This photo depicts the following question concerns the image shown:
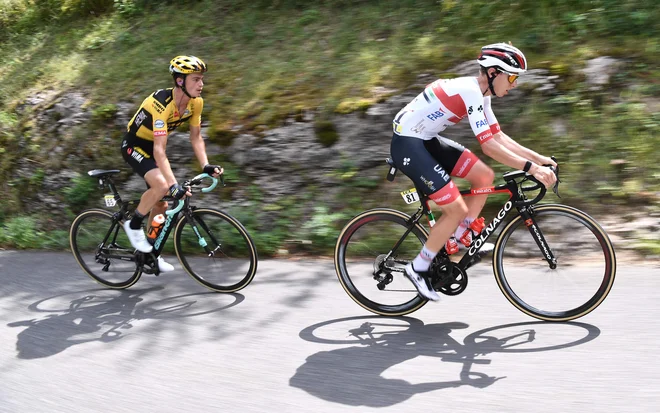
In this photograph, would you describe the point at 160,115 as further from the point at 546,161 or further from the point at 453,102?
the point at 546,161

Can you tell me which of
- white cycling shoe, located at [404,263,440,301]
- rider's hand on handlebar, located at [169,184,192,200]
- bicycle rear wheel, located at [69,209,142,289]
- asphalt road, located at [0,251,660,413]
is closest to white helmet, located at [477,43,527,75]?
white cycling shoe, located at [404,263,440,301]

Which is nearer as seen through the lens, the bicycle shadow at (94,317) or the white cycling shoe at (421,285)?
the white cycling shoe at (421,285)

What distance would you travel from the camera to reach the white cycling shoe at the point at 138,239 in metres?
5.86

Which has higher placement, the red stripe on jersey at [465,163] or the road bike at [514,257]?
the red stripe on jersey at [465,163]

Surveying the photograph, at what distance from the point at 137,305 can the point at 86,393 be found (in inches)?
64.0

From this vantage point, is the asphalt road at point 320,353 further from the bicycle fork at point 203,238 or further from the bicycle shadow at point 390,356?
the bicycle fork at point 203,238

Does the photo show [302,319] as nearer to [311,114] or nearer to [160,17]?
[311,114]

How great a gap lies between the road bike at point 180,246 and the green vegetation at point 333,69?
1.05 metres

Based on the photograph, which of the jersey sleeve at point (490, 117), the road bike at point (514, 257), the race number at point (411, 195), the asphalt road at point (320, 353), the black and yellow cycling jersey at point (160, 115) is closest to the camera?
the asphalt road at point (320, 353)

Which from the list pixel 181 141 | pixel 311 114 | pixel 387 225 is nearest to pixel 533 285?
pixel 387 225

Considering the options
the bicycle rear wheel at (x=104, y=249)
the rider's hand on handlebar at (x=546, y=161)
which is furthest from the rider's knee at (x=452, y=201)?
the bicycle rear wheel at (x=104, y=249)

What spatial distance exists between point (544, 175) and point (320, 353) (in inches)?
78.4

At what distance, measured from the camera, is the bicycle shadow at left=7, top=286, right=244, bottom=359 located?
498 cm

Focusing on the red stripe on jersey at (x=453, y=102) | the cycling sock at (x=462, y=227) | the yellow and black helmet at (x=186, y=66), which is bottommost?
the cycling sock at (x=462, y=227)
